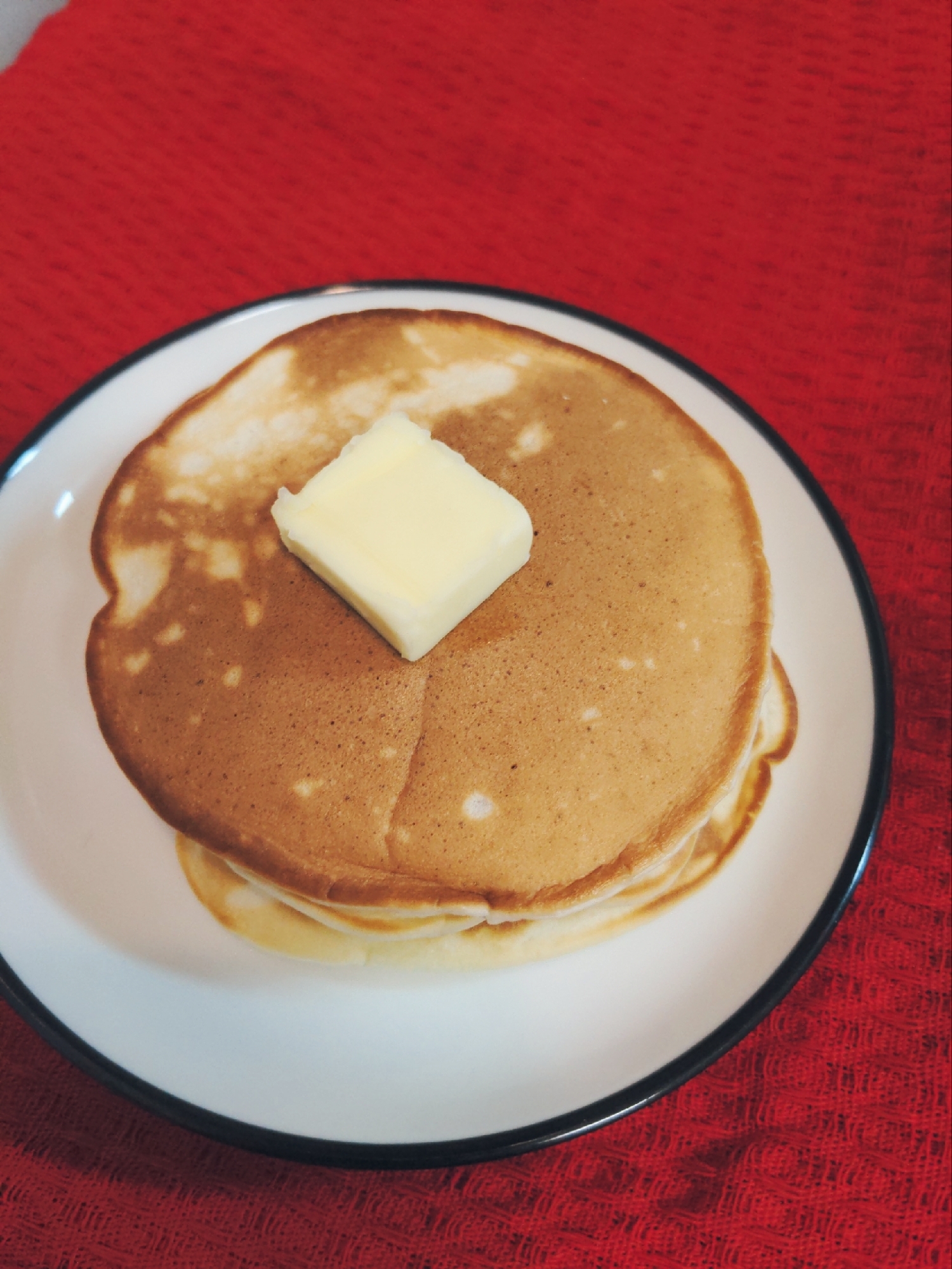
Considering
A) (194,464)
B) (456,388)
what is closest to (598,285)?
(456,388)

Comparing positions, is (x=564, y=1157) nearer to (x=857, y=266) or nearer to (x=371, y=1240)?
(x=371, y=1240)

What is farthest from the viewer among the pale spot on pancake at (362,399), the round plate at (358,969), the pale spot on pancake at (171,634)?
the pale spot on pancake at (362,399)

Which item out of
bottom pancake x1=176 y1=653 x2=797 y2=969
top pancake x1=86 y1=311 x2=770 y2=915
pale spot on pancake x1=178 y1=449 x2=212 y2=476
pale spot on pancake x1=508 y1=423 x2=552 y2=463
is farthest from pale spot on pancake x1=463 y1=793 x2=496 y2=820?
pale spot on pancake x1=178 y1=449 x2=212 y2=476

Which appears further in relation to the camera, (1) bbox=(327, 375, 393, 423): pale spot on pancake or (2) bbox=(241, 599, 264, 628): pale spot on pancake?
(1) bbox=(327, 375, 393, 423): pale spot on pancake

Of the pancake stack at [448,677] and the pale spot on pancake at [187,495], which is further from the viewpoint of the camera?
the pale spot on pancake at [187,495]

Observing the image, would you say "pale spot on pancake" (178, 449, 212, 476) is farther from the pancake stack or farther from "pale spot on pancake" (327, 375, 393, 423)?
"pale spot on pancake" (327, 375, 393, 423)

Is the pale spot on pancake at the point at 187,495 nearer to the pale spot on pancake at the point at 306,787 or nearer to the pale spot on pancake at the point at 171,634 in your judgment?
the pale spot on pancake at the point at 171,634

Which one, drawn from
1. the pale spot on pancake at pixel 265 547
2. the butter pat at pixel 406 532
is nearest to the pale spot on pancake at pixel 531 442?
the butter pat at pixel 406 532

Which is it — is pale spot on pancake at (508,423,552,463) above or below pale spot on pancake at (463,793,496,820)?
above
